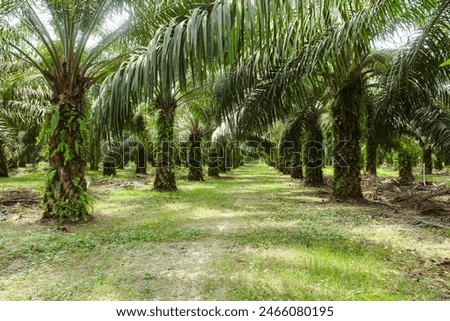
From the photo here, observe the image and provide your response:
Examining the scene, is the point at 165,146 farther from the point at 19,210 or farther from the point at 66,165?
the point at 66,165

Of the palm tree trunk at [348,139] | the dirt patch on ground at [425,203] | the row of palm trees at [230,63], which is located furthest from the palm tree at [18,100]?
the dirt patch on ground at [425,203]

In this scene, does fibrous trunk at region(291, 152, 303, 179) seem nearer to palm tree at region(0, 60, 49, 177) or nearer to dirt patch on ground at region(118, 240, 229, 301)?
palm tree at region(0, 60, 49, 177)

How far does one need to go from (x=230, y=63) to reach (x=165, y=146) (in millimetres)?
8901

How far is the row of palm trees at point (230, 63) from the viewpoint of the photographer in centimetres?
380

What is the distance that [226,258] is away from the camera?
4.54 metres

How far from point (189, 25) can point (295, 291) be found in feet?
9.07

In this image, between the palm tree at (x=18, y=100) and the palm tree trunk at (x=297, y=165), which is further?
the palm tree trunk at (x=297, y=165)

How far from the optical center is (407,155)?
16.5 metres

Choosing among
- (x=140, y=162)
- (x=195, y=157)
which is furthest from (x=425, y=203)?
(x=140, y=162)

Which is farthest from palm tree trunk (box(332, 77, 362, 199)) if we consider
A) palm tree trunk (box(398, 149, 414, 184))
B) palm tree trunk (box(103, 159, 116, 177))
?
palm tree trunk (box(103, 159, 116, 177))

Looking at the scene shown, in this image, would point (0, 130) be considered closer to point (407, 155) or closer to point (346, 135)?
point (346, 135)

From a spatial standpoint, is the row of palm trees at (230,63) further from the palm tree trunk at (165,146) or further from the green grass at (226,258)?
the palm tree trunk at (165,146)

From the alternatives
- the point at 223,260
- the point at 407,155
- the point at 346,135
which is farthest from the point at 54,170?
the point at 407,155

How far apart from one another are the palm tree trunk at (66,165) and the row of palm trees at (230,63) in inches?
0.8
